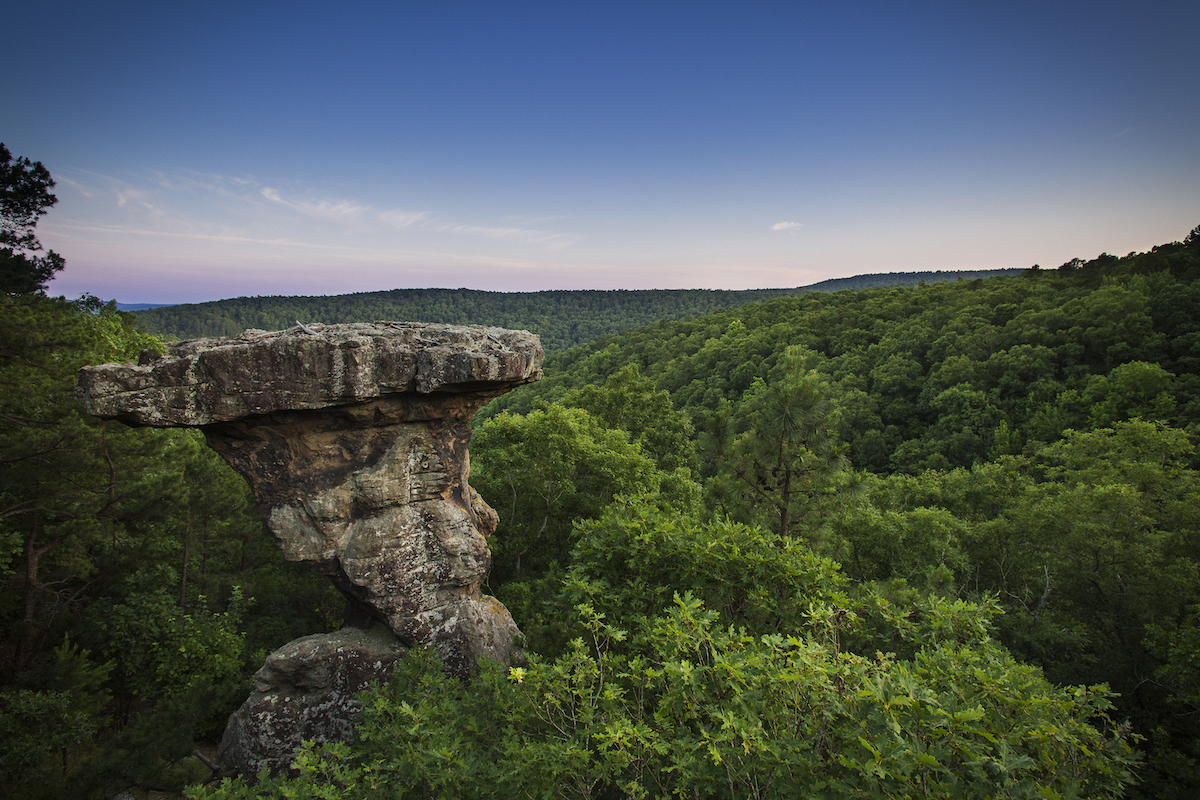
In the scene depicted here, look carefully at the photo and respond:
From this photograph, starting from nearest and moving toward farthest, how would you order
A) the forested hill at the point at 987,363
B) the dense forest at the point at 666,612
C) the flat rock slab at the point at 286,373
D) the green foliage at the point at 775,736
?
the green foliage at the point at 775,736 < the dense forest at the point at 666,612 < the flat rock slab at the point at 286,373 < the forested hill at the point at 987,363

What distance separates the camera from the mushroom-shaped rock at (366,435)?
24.7ft

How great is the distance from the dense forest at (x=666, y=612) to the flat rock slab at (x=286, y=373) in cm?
356

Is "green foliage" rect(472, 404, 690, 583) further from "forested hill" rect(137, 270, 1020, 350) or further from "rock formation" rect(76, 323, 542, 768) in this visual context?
"forested hill" rect(137, 270, 1020, 350)

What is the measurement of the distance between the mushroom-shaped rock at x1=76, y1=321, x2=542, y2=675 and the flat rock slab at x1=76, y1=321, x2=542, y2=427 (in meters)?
0.02

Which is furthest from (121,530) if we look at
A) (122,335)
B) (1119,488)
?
(1119,488)

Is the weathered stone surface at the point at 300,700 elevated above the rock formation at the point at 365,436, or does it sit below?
below

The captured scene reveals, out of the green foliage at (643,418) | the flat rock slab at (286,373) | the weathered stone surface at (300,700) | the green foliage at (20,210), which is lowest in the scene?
the weathered stone surface at (300,700)

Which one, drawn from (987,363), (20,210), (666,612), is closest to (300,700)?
(666,612)

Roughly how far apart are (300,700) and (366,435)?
4.78 meters

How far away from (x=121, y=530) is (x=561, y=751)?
14.7 meters

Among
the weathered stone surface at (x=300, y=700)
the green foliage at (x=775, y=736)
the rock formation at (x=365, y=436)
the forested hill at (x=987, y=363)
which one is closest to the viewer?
the green foliage at (x=775, y=736)

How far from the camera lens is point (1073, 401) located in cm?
3088

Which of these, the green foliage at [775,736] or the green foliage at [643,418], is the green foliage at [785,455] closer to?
the green foliage at [775,736]

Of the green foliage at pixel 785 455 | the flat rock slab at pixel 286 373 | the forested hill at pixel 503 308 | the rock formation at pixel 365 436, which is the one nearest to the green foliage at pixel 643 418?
the green foliage at pixel 785 455
